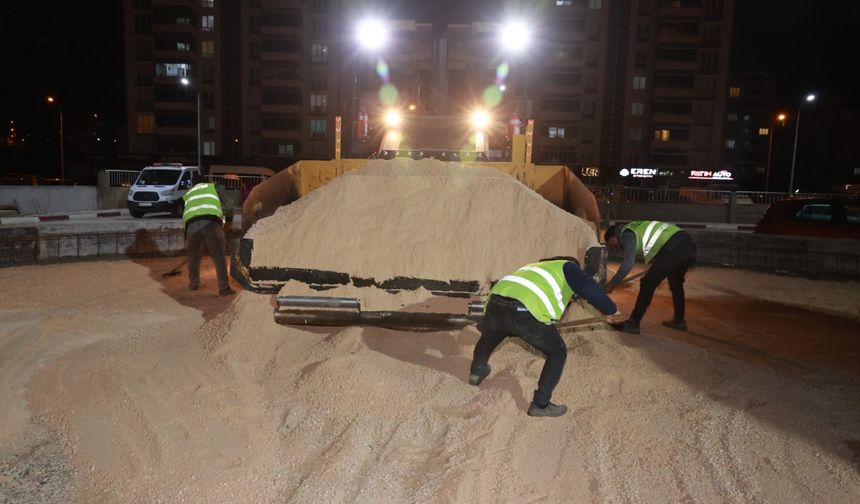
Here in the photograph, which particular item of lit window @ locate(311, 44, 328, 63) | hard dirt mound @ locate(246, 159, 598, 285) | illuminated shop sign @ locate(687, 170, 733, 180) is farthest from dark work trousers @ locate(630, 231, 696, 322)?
illuminated shop sign @ locate(687, 170, 733, 180)

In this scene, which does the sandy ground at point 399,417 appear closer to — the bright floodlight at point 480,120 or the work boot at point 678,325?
the work boot at point 678,325

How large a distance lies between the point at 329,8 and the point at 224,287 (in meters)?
44.5

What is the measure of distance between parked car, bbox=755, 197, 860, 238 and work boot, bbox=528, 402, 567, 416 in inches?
383

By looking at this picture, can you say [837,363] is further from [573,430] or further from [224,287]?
[224,287]

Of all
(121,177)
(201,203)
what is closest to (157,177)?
(121,177)

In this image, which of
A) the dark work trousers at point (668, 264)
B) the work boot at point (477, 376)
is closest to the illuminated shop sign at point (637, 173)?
the dark work trousers at point (668, 264)

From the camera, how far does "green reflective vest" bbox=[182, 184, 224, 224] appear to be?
25.1ft

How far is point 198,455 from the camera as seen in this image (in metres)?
3.44

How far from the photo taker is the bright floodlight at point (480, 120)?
31.0ft

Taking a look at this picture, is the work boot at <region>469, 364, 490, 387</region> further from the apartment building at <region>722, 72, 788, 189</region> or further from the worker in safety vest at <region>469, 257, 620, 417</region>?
the apartment building at <region>722, 72, 788, 189</region>

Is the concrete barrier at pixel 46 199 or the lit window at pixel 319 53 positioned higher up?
the lit window at pixel 319 53

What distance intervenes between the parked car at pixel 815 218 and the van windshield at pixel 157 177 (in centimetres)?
1717

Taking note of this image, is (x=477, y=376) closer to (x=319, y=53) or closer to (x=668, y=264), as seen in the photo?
(x=668, y=264)

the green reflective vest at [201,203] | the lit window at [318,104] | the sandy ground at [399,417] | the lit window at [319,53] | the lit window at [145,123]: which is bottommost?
the sandy ground at [399,417]
